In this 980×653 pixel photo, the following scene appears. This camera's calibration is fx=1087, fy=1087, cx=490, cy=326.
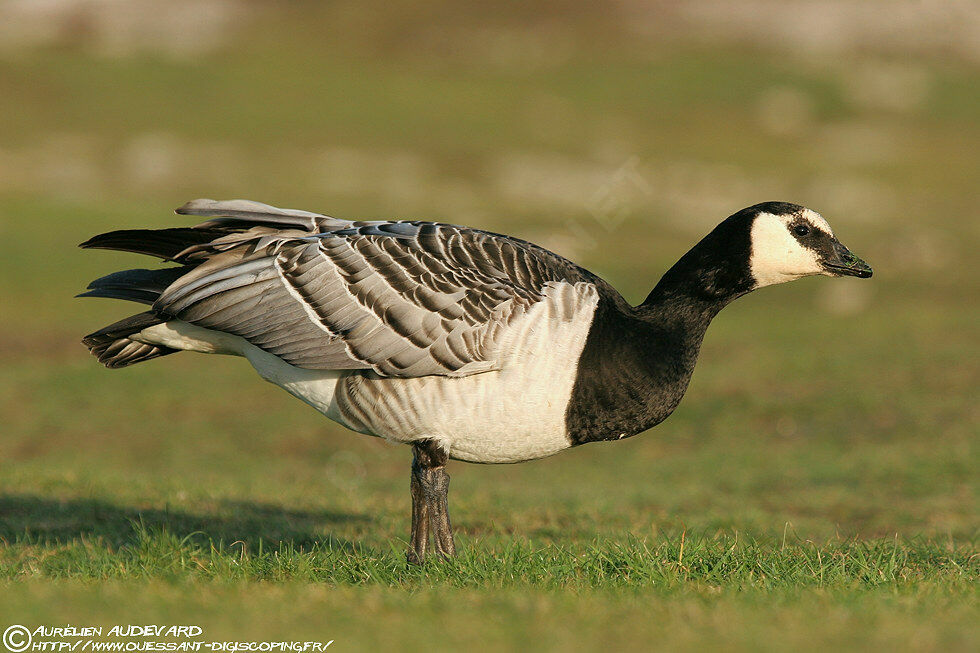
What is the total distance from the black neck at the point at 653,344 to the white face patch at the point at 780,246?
3.4 inches

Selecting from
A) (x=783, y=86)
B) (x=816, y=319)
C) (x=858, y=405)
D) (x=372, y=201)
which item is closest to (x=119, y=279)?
(x=858, y=405)

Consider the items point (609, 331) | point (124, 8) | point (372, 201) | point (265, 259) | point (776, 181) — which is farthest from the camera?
point (124, 8)

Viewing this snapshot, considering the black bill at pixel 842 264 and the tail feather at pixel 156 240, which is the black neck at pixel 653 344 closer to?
the black bill at pixel 842 264

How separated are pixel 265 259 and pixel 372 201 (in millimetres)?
27108

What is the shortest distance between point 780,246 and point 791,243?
3.1 inches

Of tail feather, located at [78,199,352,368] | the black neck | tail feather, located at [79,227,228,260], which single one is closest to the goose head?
the black neck

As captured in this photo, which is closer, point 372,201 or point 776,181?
point 372,201

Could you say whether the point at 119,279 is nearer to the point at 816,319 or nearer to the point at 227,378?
the point at 227,378

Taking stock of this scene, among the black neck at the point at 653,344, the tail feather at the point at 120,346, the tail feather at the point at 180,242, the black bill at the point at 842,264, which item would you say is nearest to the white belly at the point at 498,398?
the black neck at the point at 653,344

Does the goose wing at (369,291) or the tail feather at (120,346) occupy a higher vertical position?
the goose wing at (369,291)

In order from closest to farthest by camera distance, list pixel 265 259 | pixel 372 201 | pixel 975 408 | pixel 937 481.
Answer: pixel 265 259 → pixel 937 481 → pixel 975 408 → pixel 372 201

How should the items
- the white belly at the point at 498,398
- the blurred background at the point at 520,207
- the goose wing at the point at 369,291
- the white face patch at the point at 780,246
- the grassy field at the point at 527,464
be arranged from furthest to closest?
the blurred background at the point at 520,207 → the white face patch at the point at 780,246 → the goose wing at the point at 369,291 → the white belly at the point at 498,398 → the grassy field at the point at 527,464

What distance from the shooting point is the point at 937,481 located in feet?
43.0

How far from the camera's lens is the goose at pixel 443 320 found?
680 centimetres
